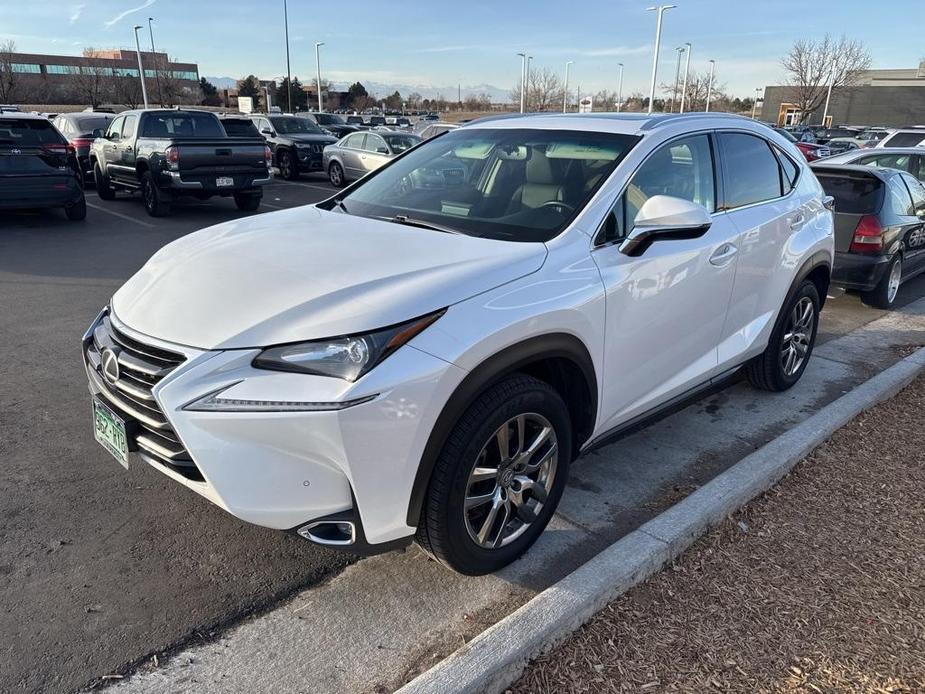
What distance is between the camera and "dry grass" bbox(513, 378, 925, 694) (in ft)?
7.62

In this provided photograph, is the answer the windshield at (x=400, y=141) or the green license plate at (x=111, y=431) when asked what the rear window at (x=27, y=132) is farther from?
the green license plate at (x=111, y=431)

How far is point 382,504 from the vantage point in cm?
230

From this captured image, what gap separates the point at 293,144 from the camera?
1825 centimetres

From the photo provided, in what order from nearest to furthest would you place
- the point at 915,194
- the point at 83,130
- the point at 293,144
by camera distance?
the point at 915,194 → the point at 83,130 → the point at 293,144

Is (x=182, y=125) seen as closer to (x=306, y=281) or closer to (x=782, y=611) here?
(x=306, y=281)

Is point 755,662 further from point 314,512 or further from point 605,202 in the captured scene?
point 605,202

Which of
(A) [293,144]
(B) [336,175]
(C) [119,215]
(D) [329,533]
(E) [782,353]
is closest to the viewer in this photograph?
(D) [329,533]

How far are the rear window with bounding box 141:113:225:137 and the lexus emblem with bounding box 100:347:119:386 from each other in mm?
11104

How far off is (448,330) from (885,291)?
6657 mm

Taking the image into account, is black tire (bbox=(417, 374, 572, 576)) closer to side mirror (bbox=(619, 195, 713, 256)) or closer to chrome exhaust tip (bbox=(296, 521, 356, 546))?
chrome exhaust tip (bbox=(296, 521, 356, 546))

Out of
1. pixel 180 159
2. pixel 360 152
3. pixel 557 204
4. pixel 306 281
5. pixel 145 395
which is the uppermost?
pixel 557 204

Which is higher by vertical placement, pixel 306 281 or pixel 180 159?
pixel 306 281

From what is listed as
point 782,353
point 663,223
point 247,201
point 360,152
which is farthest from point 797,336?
point 360,152

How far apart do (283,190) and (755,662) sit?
16023 millimetres
